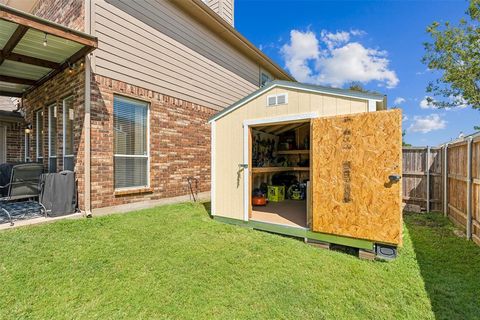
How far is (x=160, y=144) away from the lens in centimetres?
703

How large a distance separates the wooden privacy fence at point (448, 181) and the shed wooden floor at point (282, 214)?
3143 mm

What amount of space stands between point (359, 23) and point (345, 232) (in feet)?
40.0

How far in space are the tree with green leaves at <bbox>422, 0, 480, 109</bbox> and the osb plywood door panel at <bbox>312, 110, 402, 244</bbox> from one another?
12581mm

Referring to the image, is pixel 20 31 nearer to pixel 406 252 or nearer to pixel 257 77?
pixel 406 252

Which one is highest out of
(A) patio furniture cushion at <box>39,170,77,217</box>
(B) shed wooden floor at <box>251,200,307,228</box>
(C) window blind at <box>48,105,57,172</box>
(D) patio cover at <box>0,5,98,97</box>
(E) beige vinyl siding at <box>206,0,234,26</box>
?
(E) beige vinyl siding at <box>206,0,234,26</box>

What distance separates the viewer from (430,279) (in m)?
3.26

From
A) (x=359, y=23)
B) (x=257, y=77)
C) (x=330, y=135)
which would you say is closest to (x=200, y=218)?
(x=330, y=135)

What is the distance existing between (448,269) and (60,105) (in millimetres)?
8679

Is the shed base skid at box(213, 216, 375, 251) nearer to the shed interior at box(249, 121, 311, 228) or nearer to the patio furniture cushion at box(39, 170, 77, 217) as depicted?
the shed interior at box(249, 121, 311, 228)

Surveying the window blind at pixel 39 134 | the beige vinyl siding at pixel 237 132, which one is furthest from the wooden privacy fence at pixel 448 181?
the window blind at pixel 39 134

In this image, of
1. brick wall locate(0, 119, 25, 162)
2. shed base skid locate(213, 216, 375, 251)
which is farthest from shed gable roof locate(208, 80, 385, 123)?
brick wall locate(0, 119, 25, 162)

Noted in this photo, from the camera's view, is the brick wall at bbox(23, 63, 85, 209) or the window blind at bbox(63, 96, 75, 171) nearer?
the brick wall at bbox(23, 63, 85, 209)

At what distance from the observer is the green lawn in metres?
2.58

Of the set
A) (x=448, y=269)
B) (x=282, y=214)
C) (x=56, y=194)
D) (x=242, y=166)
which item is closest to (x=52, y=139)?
(x=56, y=194)
